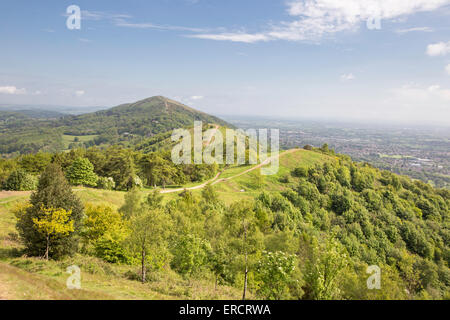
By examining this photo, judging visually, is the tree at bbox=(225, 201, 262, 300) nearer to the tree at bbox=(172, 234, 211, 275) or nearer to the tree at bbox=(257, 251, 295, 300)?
the tree at bbox=(257, 251, 295, 300)

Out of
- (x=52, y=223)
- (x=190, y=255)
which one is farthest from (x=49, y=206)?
(x=190, y=255)

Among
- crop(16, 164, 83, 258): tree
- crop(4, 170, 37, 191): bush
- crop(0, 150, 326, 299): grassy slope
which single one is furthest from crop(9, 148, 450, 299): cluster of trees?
crop(4, 170, 37, 191): bush

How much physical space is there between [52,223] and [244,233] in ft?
56.0

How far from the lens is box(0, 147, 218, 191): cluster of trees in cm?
5744

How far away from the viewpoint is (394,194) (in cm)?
9169

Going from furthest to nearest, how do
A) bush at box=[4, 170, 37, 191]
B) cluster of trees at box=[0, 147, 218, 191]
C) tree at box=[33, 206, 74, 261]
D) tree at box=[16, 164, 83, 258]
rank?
cluster of trees at box=[0, 147, 218, 191], bush at box=[4, 170, 37, 191], tree at box=[16, 164, 83, 258], tree at box=[33, 206, 74, 261]

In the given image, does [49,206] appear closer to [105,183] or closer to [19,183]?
[19,183]

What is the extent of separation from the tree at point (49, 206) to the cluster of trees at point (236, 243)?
8 centimetres

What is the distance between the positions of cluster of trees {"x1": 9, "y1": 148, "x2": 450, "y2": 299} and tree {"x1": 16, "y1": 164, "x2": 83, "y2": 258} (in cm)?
8

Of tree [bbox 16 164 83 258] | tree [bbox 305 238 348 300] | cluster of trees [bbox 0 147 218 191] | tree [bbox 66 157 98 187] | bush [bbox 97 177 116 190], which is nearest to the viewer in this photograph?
tree [bbox 305 238 348 300]

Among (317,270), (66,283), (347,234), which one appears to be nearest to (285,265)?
(317,270)
